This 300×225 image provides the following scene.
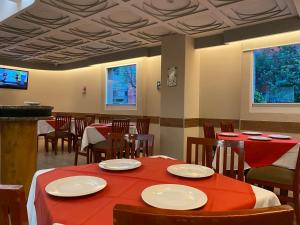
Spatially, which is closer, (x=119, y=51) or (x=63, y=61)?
(x=119, y=51)

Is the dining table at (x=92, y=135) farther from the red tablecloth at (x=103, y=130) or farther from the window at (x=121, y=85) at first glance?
the window at (x=121, y=85)

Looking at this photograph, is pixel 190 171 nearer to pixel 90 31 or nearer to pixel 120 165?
pixel 120 165

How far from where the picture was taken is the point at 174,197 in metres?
1.02

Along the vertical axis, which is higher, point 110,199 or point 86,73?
point 86,73

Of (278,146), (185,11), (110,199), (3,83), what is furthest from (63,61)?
(110,199)

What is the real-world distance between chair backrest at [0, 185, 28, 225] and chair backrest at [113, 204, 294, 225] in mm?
277

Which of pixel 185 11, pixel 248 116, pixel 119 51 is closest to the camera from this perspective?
pixel 185 11

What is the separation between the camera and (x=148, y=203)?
0.96 m

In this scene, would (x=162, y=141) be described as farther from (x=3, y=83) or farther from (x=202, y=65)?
(x=3, y=83)

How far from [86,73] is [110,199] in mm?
7709

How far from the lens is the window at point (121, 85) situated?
6.90m

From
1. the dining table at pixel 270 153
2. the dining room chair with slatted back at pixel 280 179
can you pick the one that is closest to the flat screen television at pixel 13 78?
the dining table at pixel 270 153

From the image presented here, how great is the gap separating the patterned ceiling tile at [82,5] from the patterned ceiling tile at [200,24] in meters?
1.32

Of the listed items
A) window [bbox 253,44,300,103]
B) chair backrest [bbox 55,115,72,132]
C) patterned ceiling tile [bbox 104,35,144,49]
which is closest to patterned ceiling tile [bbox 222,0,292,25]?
window [bbox 253,44,300,103]
